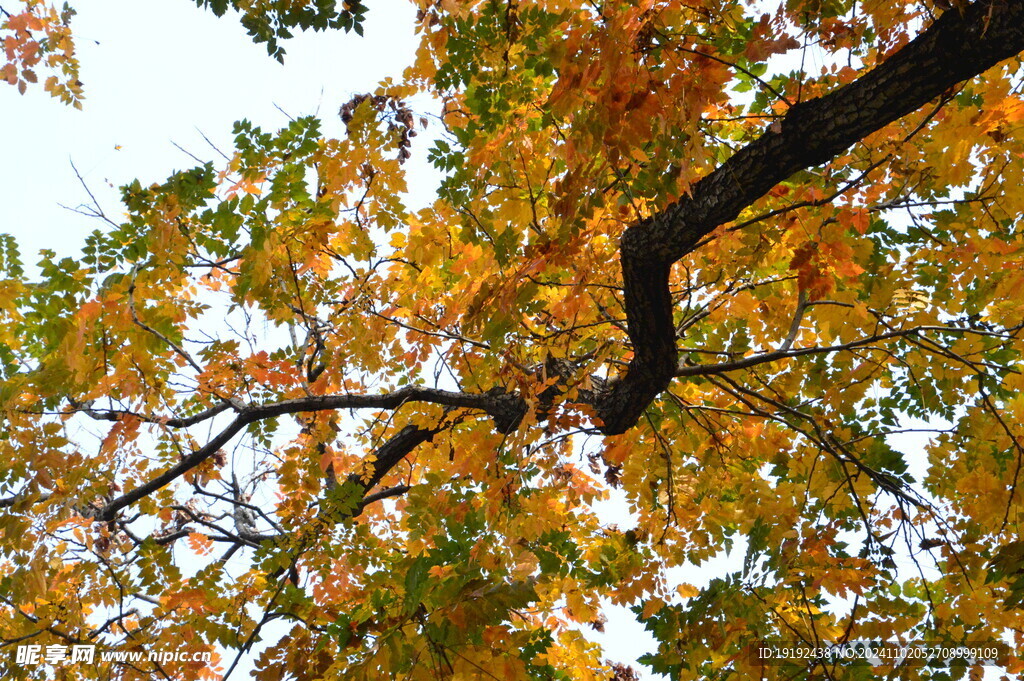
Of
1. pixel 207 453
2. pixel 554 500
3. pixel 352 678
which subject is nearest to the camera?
pixel 352 678

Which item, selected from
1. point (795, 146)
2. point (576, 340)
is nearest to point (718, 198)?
point (795, 146)

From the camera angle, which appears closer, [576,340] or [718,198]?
[718,198]

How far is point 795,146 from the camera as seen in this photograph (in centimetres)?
256

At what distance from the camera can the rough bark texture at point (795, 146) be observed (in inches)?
85.0

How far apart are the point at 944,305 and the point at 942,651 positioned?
225 centimetres

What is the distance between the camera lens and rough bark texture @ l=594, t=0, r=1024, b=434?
216cm

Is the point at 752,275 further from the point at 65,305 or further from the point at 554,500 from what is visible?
the point at 65,305

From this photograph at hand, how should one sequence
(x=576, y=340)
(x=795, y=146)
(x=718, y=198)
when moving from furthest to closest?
(x=576, y=340)
(x=718, y=198)
(x=795, y=146)

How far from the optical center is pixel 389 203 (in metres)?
3.94

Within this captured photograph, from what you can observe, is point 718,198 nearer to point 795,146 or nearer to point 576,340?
point 795,146

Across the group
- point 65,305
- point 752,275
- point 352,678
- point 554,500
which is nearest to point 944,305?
point 752,275

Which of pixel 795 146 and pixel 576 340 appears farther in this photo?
pixel 576 340

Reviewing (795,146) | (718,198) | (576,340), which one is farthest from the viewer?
(576,340)

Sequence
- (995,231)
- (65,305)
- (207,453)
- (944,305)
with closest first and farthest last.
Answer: (65,305) → (207,453) → (995,231) → (944,305)
